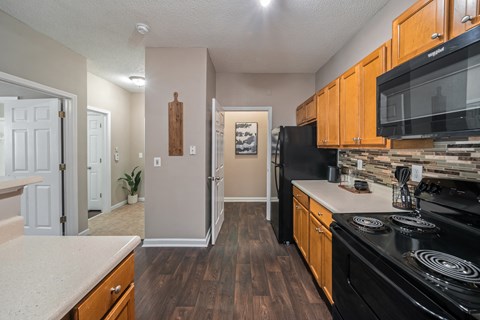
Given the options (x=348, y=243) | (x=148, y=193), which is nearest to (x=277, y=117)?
(x=148, y=193)

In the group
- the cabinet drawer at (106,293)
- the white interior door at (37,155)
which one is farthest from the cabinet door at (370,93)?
the white interior door at (37,155)

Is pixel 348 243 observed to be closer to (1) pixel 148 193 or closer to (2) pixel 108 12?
(1) pixel 148 193

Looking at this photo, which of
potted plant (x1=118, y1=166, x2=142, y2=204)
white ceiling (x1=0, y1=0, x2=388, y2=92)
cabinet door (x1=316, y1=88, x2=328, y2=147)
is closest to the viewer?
white ceiling (x1=0, y1=0, x2=388, y2=92)

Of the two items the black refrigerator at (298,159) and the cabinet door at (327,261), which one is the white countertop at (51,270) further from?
the black refrigerator at (298,159)

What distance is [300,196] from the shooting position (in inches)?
99.1

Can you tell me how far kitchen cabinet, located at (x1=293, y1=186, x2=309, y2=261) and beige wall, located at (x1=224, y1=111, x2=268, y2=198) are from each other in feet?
8.72

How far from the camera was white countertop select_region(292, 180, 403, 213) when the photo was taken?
1.63m

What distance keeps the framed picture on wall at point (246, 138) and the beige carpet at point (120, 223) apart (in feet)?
8.65

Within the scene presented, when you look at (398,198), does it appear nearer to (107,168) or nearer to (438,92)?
(438,92)

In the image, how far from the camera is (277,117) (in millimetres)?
3939

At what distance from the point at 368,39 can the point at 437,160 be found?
1524 millimetres

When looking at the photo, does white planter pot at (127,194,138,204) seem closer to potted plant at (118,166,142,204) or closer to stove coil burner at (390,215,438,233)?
potted plant at (118,166,142,204)

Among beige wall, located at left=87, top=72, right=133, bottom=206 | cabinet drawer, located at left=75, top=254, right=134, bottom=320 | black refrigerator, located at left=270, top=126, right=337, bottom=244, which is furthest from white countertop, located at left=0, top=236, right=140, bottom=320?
beige wall, located at left=87, top=72, right=133, bottom=206

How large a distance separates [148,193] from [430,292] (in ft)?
9.30
